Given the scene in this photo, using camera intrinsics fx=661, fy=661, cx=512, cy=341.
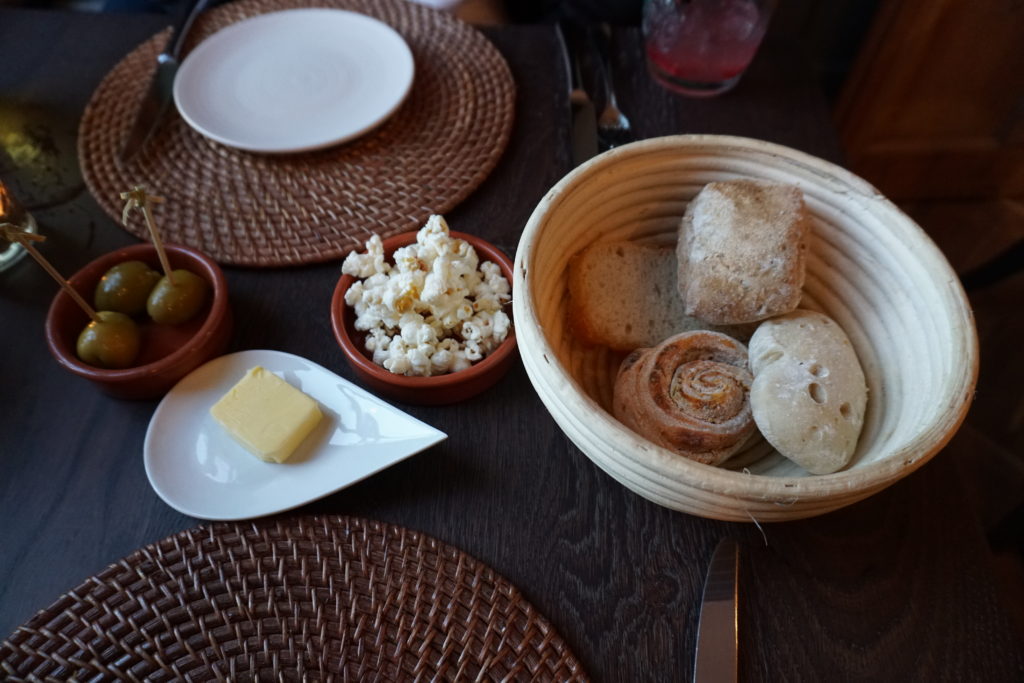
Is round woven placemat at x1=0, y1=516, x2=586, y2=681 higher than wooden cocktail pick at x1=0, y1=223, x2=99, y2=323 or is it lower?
lower

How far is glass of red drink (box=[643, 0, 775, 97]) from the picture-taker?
2.90 ft

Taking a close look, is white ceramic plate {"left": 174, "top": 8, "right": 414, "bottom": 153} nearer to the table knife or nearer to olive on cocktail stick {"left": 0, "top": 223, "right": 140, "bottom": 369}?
the table knife

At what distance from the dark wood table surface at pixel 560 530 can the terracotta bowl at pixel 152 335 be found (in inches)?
1.3

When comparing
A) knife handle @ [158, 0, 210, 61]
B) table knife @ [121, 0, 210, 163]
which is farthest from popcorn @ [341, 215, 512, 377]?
knife handle @ [158, 0, 210, 61]

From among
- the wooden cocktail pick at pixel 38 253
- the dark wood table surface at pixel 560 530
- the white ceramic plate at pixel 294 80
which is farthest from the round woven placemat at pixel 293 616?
the white ceramic plate at pixel 294 80

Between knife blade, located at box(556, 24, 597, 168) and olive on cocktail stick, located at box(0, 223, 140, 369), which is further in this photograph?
knife blade, located at box(556, 24, 597, 168)


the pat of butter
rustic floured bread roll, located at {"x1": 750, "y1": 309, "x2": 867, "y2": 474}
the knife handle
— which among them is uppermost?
rustic floured bread roll, located at {"x1": 750, "y1": 309, "x2": 867, "y2": 474}

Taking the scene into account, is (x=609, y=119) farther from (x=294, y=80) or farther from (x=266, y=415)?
(x=266, y=415)

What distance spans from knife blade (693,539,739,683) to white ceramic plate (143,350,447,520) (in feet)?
0.85

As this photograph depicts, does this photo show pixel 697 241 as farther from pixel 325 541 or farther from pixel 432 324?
pixel 325 541

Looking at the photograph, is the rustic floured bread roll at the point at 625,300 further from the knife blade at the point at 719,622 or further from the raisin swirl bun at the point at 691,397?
the knife blade at the point at 719,622

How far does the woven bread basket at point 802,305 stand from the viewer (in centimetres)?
Answer: 44

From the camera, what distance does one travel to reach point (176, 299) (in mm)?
661

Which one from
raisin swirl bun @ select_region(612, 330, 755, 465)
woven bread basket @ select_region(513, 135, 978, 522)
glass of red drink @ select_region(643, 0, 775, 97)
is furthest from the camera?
glass of red drink @ select_region(643, 0, 775, 97)
